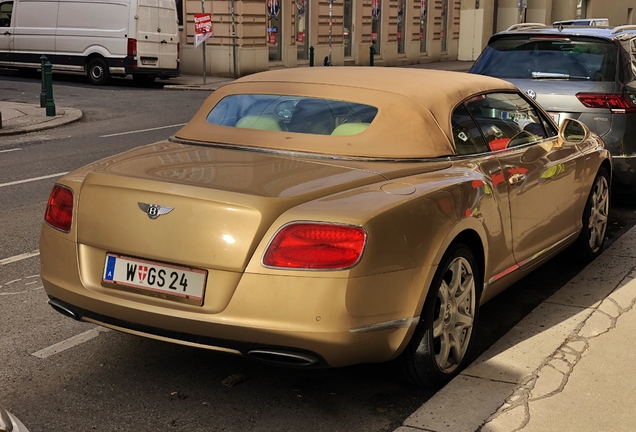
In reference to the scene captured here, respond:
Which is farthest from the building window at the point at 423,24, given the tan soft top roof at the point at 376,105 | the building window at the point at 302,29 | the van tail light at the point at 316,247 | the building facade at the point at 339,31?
the van tail light at the point at 316,247

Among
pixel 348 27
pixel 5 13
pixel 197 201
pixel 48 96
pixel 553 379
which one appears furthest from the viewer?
pixel 348 27

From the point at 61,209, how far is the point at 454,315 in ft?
6.03

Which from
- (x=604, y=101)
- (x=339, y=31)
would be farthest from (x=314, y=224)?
(x=339, y=31)

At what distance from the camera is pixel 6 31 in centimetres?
2538

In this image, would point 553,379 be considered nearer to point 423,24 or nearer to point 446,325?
point 446,325

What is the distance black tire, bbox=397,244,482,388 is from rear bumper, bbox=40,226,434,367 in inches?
6.7

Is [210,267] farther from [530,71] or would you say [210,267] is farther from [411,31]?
[411,31]

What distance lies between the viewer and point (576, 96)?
25.7 feet

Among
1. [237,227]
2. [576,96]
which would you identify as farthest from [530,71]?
[237,227]

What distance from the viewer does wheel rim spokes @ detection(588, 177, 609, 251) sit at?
6.37 meters

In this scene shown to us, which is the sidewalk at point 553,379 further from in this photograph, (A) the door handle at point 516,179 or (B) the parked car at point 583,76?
(B) the parked car at point 583,76

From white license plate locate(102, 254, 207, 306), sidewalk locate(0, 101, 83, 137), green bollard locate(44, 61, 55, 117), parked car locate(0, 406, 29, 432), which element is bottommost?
sidewalk locate(0, 101, 83, 137)

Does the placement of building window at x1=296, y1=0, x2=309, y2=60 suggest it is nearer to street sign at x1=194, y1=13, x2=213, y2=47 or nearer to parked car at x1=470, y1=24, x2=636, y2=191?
street sign at x1=194, y1=13, x2=213, y2=47

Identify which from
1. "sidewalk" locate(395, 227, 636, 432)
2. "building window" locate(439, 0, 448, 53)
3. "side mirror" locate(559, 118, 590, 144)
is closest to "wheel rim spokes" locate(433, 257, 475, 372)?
"sidewalk" locate(395, 227, 636, 432)
